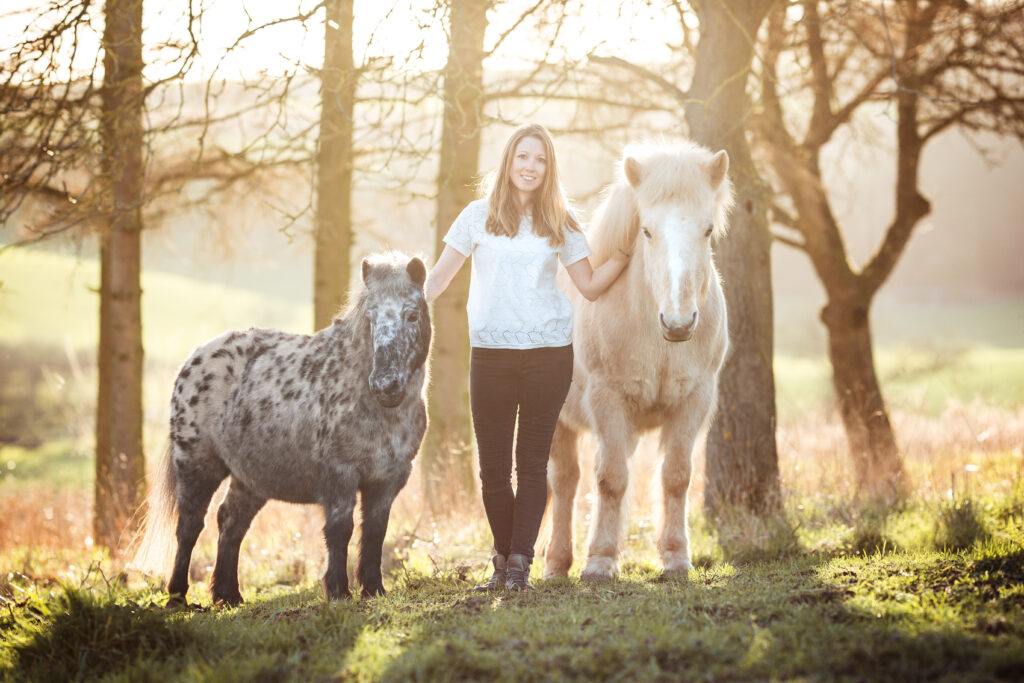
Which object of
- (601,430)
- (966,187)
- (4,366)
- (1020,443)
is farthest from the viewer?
(966,187)

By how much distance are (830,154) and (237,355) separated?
36.6 ft

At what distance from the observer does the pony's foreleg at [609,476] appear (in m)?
4.69

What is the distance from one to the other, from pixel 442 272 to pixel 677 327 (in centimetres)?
133

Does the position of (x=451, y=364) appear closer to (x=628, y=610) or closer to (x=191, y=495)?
(x=191, y=495)

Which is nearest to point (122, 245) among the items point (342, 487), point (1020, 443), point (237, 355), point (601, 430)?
point (237, 355)

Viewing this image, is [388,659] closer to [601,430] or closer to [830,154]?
[601,430]

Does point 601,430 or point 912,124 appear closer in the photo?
point 601,430

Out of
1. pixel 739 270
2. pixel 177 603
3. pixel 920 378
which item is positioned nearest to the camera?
pixel 177 603

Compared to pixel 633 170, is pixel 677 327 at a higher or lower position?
lower

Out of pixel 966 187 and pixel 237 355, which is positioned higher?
pixel 966 187

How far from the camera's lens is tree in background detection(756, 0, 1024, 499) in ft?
29.6

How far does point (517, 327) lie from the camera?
411 centimetres

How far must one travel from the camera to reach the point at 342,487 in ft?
13.9

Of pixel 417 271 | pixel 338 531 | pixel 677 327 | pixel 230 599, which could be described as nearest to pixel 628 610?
pixel 677 327
